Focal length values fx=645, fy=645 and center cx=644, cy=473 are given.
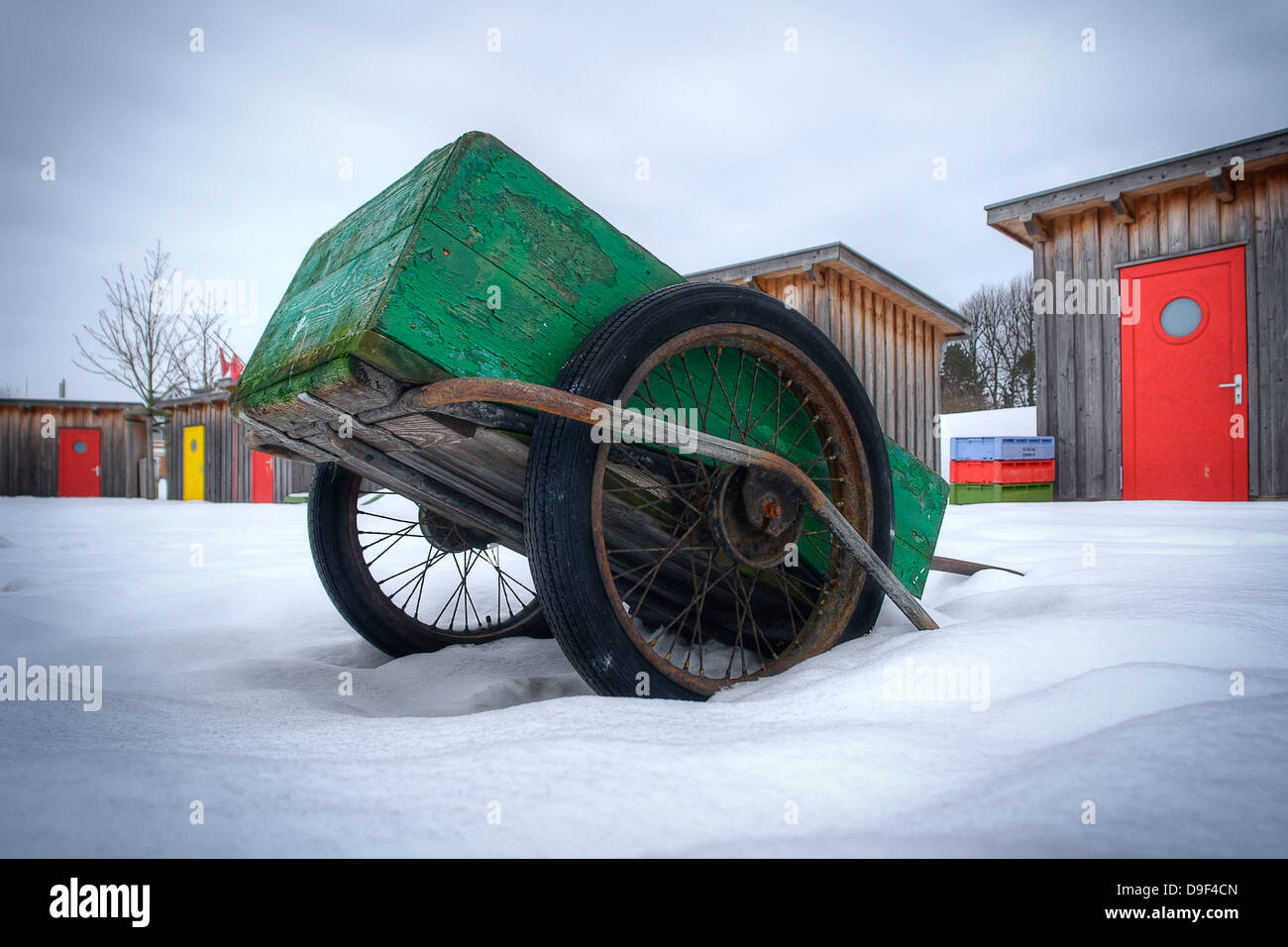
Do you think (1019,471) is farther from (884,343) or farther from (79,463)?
(79,463)

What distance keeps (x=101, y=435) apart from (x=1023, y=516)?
24.6 m

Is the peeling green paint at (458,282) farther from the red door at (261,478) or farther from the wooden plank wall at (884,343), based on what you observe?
the red door at (261,478)

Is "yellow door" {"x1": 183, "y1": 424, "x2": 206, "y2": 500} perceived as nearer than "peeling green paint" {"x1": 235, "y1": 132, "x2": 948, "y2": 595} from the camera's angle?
No

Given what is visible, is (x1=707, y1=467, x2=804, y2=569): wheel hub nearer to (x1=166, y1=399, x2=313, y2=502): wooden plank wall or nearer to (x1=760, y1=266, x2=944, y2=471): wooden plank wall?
(x1=760, y1=266, x2=944, y2=471): wooden plank wall

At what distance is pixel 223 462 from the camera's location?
672 inches

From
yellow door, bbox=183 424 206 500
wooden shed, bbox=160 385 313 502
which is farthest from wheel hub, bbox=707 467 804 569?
yellow door, bbox=183 424 206 500

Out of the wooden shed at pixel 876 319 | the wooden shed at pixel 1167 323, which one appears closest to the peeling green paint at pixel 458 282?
the wooden shed at pixel 876 319

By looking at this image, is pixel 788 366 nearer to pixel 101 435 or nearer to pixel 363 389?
pixel 363 389

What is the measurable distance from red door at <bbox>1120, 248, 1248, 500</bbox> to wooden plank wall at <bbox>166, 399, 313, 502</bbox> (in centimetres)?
1565

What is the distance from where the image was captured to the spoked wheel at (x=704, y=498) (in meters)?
1.46

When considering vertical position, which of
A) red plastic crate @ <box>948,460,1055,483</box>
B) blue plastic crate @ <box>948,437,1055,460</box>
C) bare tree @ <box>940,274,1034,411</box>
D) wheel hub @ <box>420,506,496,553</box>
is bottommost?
wheel hub @ <box>420,506,496,553</box>

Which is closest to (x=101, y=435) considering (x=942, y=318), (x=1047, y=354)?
(x=942, y=318)

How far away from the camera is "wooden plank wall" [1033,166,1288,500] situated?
258 inches
